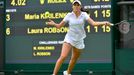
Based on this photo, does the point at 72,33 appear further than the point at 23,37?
No

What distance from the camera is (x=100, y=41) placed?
12.0m

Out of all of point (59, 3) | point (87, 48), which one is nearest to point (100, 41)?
point (87, 48)

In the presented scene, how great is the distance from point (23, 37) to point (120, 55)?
8.07ft

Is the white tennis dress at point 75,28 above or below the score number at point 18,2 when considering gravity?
below

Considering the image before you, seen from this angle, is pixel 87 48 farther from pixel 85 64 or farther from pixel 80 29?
pixel 80 29
